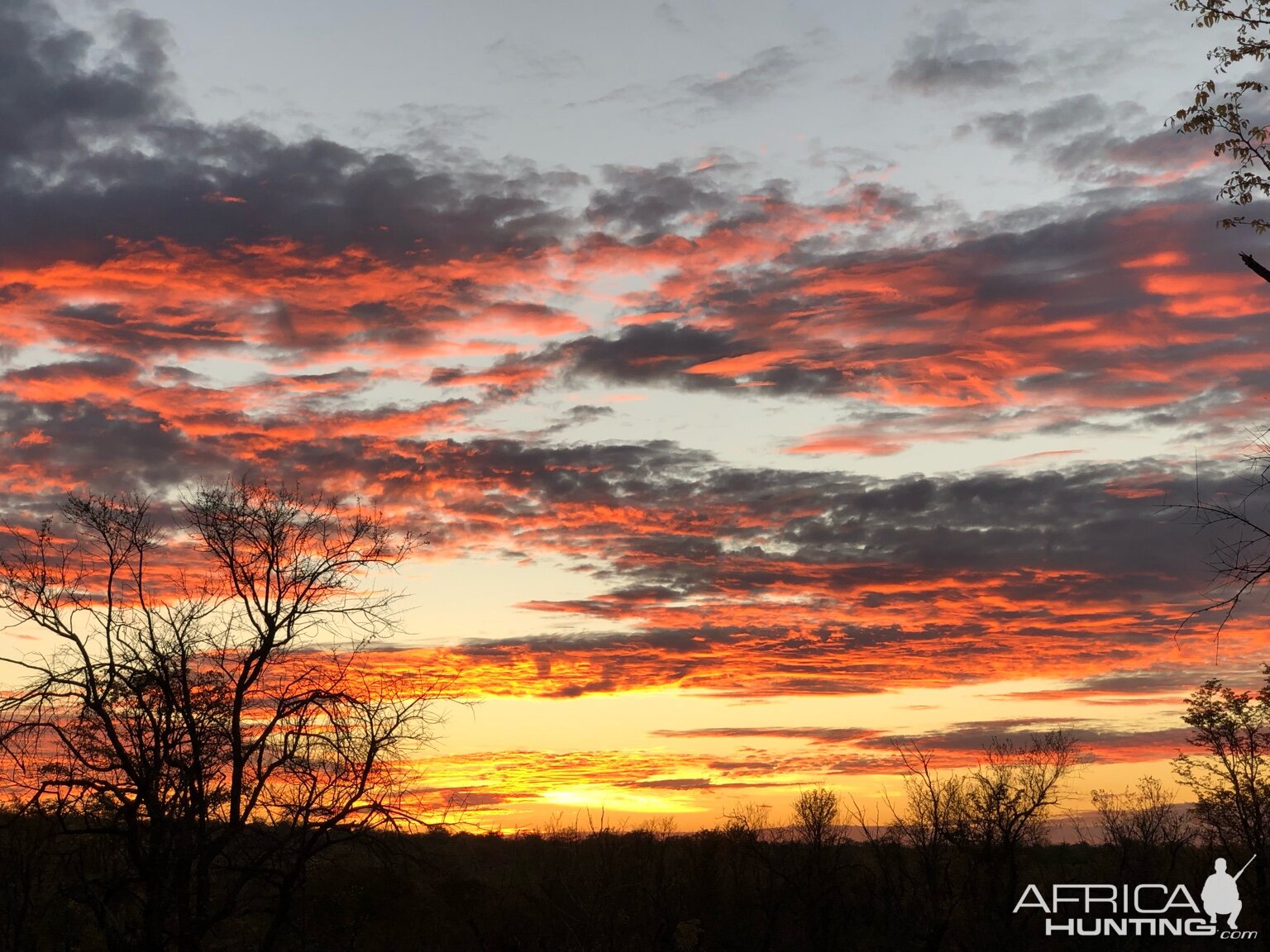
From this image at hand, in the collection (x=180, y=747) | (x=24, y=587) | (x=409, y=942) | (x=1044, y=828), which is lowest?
(x=409, y=942)

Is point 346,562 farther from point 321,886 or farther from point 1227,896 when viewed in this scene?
point 1227,896

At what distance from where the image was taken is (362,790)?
33688 mm

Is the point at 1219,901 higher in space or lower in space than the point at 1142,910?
higher

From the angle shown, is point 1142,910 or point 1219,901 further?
point 1142,910

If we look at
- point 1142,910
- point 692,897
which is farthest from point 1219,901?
point 692,897

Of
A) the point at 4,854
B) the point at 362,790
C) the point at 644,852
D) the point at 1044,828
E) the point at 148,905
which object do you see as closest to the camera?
the point at 148,905

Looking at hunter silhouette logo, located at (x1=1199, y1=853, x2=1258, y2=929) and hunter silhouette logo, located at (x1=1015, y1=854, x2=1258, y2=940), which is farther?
hunter silhouette logo, located at (x1=1015, y1=854, x2=1258, y2=940)

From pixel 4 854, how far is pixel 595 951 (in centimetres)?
2384

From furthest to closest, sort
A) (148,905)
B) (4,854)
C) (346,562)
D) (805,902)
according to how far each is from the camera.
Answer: (805,902) → (4,854) → (346,562) → (148,905)

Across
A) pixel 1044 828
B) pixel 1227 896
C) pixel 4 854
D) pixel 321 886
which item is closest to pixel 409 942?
pixel 321 886

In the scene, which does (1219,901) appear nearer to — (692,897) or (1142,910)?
(1142,910)

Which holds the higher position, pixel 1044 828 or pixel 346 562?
pixel 346 562

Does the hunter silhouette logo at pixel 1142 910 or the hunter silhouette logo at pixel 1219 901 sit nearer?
the hunter silhouette logo at pixel 1219 901

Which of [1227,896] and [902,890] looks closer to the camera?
[1227,896]
